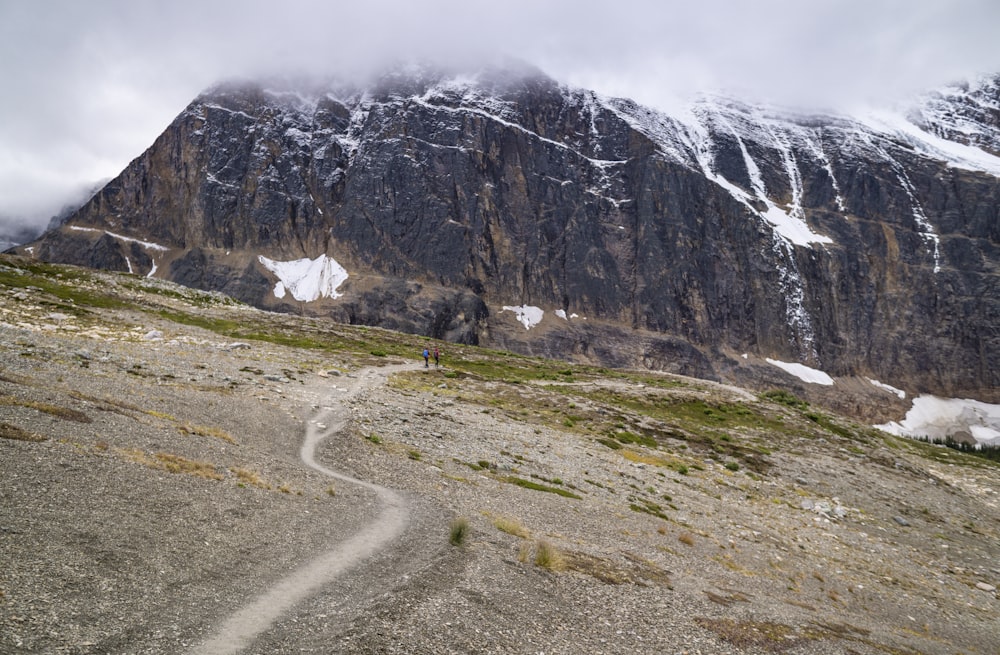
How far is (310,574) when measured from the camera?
1236cm

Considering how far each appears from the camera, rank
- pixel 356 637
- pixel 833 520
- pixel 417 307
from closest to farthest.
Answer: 1. pixel 356 637
2. pixel 833 520
3. pixel 417 307

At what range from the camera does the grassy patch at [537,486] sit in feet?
86.7

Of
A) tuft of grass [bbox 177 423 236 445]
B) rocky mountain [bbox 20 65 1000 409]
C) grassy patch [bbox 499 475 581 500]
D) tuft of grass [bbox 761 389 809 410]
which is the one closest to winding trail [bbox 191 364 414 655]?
tuft of grass [bbox 177 423 236 445]

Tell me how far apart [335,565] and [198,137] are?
8852 inches

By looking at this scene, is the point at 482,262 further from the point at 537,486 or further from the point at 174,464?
the point at 174,464

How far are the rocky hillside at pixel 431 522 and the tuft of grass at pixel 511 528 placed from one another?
8 cm

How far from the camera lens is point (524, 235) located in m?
196

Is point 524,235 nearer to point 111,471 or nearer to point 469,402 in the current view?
point 469,402

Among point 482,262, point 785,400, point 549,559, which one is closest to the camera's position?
point 549,559

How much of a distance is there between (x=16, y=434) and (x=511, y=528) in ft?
46.8

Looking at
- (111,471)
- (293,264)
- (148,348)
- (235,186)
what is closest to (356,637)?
(111,471)

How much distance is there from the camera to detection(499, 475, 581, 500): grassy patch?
26422mm

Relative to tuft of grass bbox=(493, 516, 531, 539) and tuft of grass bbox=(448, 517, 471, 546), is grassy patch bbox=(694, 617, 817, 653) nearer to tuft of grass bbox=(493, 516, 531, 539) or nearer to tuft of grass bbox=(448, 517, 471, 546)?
tuft of grass bbox=(493, 516, 531, 539)

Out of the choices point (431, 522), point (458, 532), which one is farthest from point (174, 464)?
point (458, 532)
